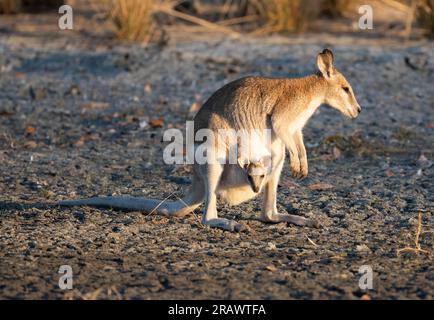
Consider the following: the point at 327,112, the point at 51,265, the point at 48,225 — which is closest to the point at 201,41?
the point at 327,112

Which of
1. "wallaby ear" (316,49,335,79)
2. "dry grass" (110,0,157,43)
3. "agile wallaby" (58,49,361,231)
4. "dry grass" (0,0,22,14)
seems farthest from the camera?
"dry grass" (0,0,22,14)

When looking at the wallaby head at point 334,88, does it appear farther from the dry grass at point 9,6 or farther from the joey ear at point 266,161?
the dry grass at point 9,6

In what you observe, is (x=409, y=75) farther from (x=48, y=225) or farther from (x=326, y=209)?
(x=48, y=225)

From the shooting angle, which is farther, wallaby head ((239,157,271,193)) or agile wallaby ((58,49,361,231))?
agile wallaby ((58,49,361,231))

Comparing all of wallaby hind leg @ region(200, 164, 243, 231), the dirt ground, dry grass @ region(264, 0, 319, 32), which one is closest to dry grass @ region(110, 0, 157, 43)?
the dirt ground

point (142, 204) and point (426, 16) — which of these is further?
point (426, 16)

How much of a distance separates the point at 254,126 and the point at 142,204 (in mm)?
859

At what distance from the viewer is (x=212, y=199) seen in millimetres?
5336

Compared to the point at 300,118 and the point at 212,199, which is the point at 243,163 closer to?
the point at 212,199

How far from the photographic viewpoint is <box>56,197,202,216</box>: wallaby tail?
18.3ft

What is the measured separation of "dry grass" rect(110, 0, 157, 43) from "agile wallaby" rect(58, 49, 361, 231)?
4.87 m

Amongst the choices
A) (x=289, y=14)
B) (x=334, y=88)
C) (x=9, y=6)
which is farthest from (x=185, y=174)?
(x=9, y=6)

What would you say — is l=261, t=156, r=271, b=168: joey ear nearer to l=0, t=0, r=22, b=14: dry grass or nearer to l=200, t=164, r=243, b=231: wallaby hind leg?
l=200, t=164, r=243, b=231: wallaby hind leg

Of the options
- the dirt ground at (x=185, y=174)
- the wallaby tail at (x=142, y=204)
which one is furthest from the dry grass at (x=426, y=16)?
the wallaby tail at (x=142, y=204)
